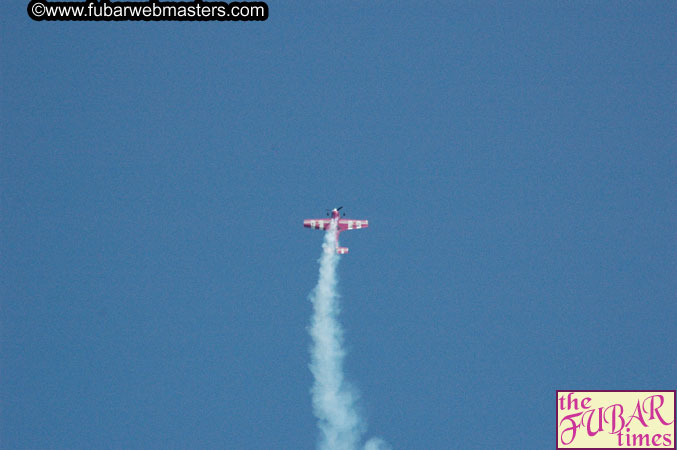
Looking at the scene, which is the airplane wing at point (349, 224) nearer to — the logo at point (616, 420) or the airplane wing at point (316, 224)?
the airplane wing at point (316, 224)

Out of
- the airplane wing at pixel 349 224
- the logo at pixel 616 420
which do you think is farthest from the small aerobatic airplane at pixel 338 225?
the logo at pixel 616 420

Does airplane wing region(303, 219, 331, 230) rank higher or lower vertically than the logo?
higher

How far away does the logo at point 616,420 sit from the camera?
93750mm

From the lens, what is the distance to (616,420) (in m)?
94.4

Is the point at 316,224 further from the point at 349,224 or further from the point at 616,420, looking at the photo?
the point at 616,420

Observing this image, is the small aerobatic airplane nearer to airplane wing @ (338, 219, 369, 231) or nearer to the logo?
airplane wing @ (338, 219, 369, 231)

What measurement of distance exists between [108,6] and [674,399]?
40.8m

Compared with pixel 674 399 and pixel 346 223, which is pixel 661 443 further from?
pixel 346 223

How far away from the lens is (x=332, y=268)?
343 feet

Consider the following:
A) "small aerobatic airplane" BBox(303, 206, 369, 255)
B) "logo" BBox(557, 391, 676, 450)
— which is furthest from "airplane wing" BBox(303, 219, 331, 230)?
"logo" BBox(557, 391, 676, 450)

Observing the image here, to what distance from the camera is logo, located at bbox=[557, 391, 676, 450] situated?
9375 centimetres

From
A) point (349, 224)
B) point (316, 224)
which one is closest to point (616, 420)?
point (349, 224)

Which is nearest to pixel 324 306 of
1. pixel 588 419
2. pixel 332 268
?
pixel 332 268

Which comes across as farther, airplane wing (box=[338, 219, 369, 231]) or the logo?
airplane wing (box=[338, 219, 369, 231])
